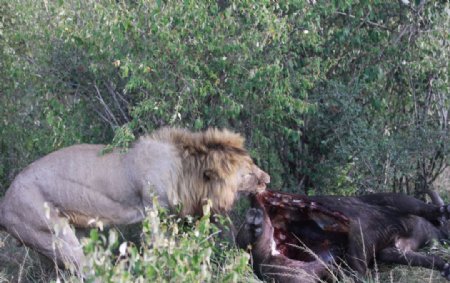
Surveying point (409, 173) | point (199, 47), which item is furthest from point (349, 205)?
point (199, 47)

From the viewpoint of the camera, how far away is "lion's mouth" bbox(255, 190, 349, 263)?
6.27 m

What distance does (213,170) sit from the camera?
20.5 ft

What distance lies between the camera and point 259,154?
7.46 meters

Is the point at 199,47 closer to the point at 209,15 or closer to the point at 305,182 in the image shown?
the point at 209,15

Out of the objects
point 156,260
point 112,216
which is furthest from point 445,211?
point 156,260

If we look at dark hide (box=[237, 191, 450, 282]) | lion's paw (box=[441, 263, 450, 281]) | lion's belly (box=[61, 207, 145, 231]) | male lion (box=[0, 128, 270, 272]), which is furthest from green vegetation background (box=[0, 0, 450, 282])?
lion's paw (box=[441, 263, 450, 281])

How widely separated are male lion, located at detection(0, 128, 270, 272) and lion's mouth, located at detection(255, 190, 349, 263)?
0.20 m

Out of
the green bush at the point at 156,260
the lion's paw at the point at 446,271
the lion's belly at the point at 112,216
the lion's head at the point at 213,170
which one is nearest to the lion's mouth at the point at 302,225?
the lion's head at the point at 213,170

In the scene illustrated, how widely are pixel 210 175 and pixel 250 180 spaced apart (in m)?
0.31

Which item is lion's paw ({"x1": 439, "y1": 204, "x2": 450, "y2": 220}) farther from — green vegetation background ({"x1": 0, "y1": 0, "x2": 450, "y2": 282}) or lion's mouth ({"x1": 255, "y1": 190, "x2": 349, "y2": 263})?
lion's mouth ({"x1": 255, "y1": 190, "x2": 349, "y2": 263})

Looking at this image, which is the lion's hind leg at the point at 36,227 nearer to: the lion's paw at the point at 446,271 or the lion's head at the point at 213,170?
the lion's head at the point at 213,170

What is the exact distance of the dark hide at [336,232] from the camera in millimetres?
5840

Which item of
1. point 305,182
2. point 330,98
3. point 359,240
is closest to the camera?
point 359,240

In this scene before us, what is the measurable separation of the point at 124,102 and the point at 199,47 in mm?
1249
